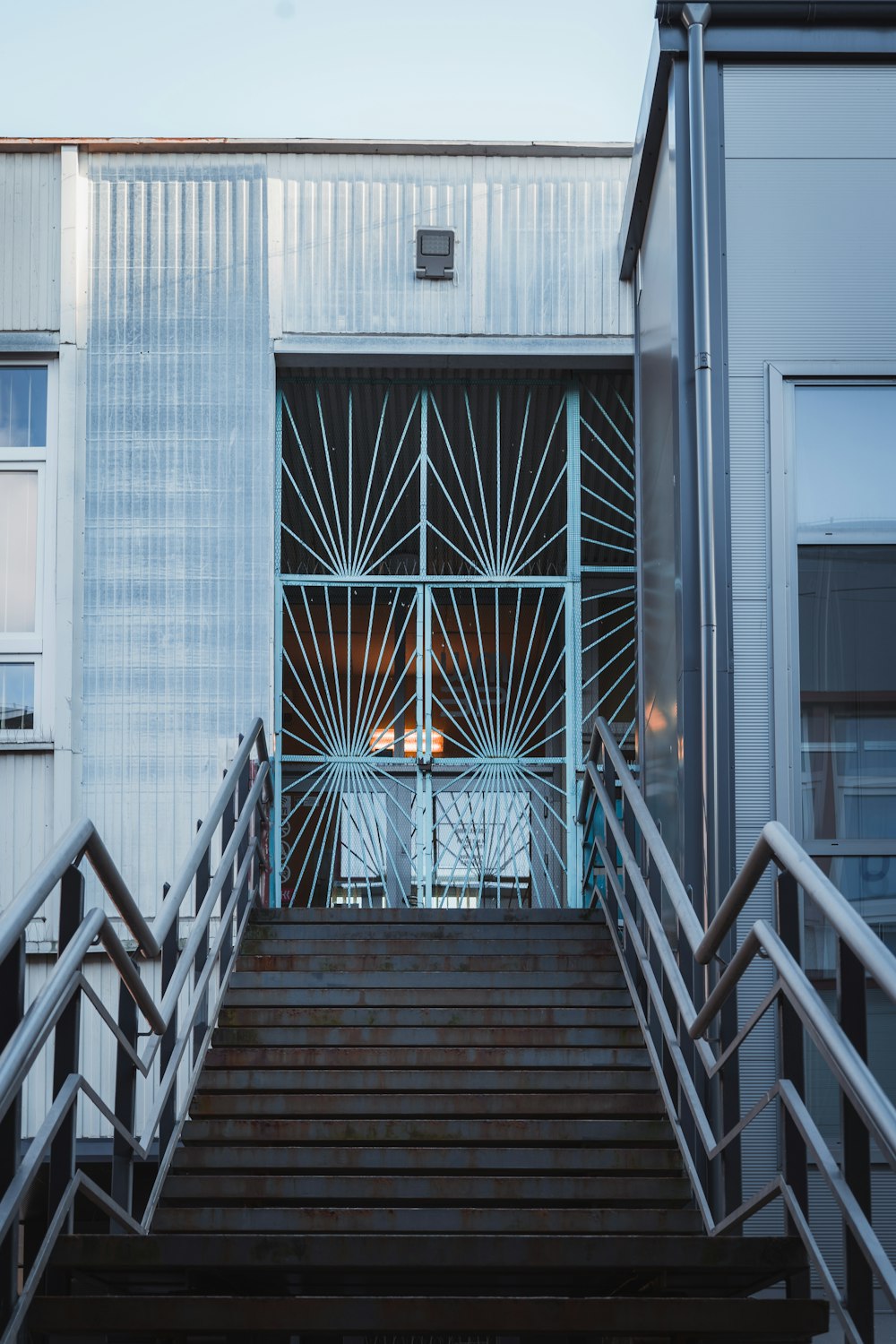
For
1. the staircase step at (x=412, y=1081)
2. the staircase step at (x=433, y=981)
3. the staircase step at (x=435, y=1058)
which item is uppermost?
the staircase step at (x=433, y=981)

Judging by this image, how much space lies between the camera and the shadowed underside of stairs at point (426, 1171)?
11.0 ft

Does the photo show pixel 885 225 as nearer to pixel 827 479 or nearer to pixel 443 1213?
pixel 827 479

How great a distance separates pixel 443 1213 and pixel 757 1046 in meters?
1.72

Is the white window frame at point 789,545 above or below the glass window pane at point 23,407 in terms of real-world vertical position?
below

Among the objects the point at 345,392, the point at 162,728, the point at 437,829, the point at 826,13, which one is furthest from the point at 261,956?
the point at 826,13

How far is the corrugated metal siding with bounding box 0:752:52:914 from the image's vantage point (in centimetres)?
725

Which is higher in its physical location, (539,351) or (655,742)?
(539,351)

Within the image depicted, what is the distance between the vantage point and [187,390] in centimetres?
764

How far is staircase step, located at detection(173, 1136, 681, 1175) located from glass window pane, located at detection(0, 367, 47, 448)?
4.13 metres

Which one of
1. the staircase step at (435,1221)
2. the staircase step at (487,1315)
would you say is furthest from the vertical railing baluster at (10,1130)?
the staircase step at (435,1221)

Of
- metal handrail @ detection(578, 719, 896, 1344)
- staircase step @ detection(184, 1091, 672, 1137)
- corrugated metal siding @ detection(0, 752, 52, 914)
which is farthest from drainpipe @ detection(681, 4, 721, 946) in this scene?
corrugated metal siding @ detection(0, 752, 52, 914)

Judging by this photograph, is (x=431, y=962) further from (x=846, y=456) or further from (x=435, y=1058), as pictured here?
(x=846, y=456)

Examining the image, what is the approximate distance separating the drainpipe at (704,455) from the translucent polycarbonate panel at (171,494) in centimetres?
262

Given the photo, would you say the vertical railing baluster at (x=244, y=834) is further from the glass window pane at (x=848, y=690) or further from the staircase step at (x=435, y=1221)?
the glass window pane at (x=848, y=690)
